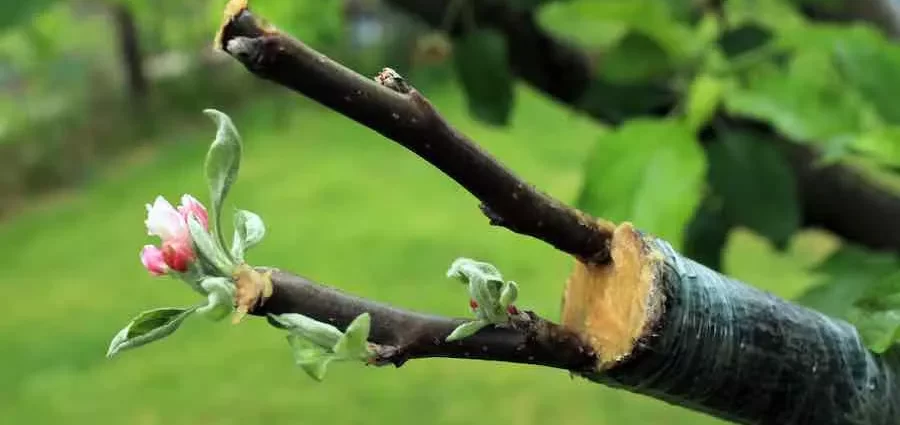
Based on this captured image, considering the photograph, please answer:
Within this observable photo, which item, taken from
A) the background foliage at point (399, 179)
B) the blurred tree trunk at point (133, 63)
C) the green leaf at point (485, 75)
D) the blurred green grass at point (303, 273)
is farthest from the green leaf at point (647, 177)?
the blurred tree trunk at point (133, 63)

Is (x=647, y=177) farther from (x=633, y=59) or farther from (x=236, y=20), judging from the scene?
(x=236, y=20)

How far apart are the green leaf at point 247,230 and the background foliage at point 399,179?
0.40 ft

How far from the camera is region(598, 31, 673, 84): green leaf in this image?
475 millimetres

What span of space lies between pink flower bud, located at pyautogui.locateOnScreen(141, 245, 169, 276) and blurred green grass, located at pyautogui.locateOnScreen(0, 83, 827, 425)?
667mm

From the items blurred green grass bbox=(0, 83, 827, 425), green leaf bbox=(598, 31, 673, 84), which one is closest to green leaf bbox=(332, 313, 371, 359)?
green leaf bbox=(598, 31, 673, 84)

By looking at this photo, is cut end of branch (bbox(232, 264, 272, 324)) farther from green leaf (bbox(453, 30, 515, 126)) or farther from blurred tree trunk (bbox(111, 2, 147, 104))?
blurred tree trunk (bbox(111, 2, 147, 104))

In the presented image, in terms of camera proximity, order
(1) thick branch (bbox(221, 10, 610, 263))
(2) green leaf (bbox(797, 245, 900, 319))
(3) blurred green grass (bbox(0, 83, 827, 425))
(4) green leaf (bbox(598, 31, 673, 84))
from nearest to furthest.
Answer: (1) thick branch (bbox(221, 10, 610, 263)) < (2) green leaf (bbox(797, 245, 900, 319)) < (4) green leaf (bbox(598, 31, 673, 84)) < (3) blurred green grass (bbox(0, 83, 827, 425))

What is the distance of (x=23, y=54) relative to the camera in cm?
116

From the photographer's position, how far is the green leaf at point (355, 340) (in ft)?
0.52

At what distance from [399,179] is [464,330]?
50.8 inches

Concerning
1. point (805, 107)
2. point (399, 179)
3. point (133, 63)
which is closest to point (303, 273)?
point (399, 179)

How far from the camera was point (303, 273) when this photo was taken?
1.20 meters

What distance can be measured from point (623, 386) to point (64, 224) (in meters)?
1.34

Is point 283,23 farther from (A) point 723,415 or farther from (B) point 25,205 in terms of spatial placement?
(B) point 25,205
